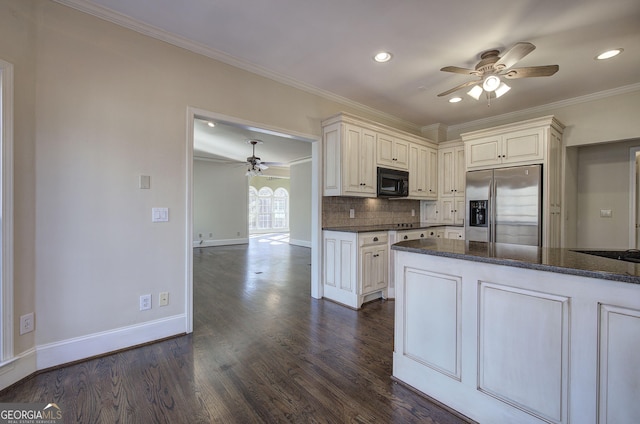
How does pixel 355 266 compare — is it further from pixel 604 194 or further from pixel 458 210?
pixel 604 194

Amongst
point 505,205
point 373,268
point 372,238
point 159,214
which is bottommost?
point 373,268

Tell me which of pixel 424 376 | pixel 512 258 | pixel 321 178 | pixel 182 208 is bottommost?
pixel 424 376

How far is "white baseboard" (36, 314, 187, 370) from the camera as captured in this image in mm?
2119

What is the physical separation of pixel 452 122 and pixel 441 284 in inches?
170

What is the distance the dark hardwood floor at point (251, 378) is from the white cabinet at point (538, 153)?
263 centimetres

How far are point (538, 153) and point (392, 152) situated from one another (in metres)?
1.90

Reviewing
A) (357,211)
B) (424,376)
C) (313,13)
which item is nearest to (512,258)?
(424,376)

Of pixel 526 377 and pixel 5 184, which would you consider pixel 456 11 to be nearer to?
pixel 526 377

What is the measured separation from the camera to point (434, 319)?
183 centimetres

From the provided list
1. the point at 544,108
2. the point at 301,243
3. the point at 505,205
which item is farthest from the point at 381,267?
the point at 301,243

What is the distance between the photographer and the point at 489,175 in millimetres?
4176

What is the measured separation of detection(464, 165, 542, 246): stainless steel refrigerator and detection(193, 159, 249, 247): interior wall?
702 cm

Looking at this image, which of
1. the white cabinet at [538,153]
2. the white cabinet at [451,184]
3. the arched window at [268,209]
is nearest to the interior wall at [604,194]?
the white cabinet at [538,153]

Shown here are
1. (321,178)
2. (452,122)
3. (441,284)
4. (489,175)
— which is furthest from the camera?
(452,122)
